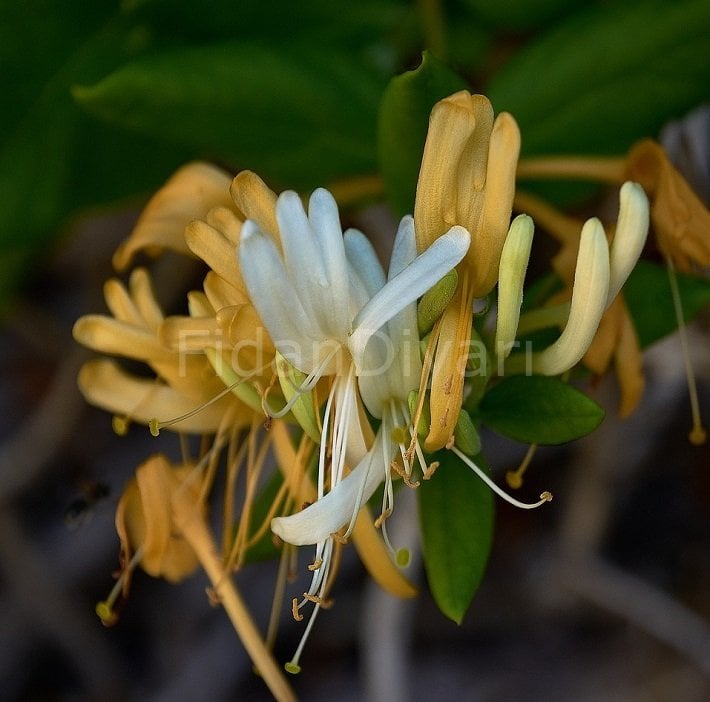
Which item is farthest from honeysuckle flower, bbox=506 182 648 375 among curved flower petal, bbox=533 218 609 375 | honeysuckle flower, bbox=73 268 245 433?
honeysuckle flower, bbox=73 268 245 433

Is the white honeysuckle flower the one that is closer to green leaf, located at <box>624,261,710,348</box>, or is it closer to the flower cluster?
the flower cluster

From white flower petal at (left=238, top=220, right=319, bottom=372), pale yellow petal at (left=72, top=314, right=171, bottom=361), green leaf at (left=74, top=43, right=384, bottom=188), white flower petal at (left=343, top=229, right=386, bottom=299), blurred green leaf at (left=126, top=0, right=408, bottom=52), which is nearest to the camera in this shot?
white flower petal at (left=238, top=220, right=319, bottom=372)

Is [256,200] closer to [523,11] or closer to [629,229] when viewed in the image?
[629,229]

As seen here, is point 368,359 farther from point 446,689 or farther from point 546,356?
point 446,689

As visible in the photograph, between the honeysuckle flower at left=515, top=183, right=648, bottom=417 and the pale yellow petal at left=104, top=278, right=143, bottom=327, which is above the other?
the pale yellow petal at left=104, top=278, right=143, bottom=327

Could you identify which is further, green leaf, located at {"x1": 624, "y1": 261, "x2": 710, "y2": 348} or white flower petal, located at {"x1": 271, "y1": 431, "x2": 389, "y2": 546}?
green leaf, located at {"x1": 624, "y1": 261, "x2": 710, "y2": 348}

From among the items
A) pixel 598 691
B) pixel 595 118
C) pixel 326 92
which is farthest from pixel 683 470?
pixel 326 92

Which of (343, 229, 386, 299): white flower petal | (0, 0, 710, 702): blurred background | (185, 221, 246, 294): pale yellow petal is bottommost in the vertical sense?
(0, 0, 710, 702): blurred background

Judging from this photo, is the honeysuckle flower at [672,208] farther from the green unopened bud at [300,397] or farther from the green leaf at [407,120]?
the green unopened bud at [300,397]

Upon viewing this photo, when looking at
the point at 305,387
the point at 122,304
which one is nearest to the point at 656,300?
the point at 305,387
